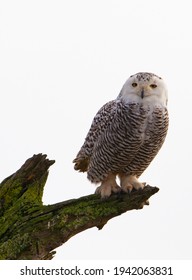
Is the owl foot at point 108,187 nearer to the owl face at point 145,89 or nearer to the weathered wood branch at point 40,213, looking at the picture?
the weathered wood branch at point 40,213

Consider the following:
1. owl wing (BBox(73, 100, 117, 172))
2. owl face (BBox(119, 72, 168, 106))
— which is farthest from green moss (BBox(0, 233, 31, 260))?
owl face (BBox(119, 72, 168, 106))

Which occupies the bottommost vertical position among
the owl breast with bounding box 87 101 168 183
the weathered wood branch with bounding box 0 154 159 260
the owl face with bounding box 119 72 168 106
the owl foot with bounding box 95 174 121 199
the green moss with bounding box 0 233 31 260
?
the green moss with bounding box 0 233 31 260

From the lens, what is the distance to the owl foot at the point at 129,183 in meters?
12.7

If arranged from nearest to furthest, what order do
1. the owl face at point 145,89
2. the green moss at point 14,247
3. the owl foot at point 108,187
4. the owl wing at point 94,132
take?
the green moss at point 14,247
the owl face at point 145,89
the owl foot at point 108,187
the owl wing at point 94,132

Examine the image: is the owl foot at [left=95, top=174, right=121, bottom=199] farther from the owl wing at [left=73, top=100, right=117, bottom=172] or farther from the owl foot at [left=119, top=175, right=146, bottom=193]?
the owl wing at [left=73, top=100, right=117, bottom=172]

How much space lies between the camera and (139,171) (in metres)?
13.0

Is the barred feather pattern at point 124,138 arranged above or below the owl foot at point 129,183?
above

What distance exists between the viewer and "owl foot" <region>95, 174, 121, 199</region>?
41.3 ft

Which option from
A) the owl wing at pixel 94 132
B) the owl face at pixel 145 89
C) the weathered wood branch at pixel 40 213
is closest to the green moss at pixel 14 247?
the weathered wood branch at pixel 40 213

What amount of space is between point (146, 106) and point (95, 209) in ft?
4.36

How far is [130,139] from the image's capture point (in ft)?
40.8

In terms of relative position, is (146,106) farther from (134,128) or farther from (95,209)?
(95,209)

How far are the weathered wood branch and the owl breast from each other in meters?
0.41

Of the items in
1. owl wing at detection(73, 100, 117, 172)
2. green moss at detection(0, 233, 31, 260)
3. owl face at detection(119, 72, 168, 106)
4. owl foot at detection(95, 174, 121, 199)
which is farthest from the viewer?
owl wing at detection(73, 100, 117, 172)
